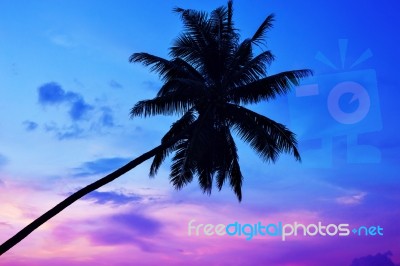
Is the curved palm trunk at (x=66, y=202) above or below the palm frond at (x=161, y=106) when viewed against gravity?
below

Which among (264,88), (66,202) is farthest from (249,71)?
(66,202)

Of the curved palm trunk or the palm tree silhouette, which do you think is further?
the palm tree silhouette

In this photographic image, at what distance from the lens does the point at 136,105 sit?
21.1 meters

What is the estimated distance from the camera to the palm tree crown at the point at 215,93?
20.1 m

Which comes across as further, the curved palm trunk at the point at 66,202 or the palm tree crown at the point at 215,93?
the palm tree crown at the point at 215,93

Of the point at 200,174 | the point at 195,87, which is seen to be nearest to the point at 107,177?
the point at 195,87

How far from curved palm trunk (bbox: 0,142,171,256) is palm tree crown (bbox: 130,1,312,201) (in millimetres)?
2099

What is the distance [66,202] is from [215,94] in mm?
7220

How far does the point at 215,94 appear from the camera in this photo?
20.3m

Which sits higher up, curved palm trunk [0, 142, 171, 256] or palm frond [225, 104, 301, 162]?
palm frond [225, 104, 301, 162]

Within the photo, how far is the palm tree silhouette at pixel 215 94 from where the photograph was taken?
2006cm

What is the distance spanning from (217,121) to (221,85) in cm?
165

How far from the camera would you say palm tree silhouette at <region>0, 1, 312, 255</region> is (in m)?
20.1

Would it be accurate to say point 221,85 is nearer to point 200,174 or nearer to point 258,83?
point 258,83
